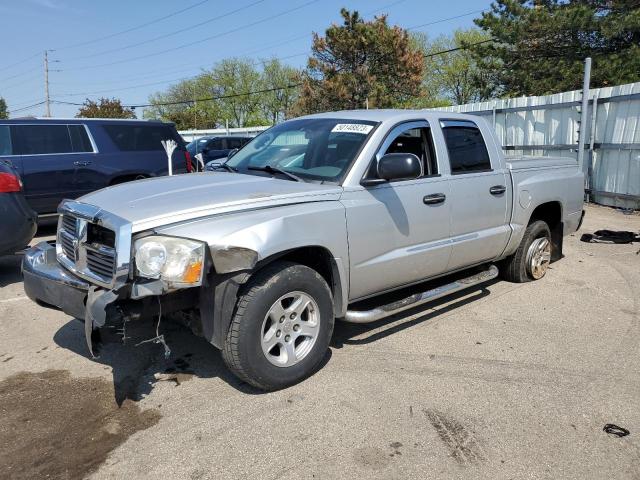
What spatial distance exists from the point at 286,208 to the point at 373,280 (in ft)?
3.24

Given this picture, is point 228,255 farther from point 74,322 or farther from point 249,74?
point 249,74

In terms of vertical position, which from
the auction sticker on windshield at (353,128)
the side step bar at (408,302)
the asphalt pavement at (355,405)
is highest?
the auction sticker on windshield at (353,128)

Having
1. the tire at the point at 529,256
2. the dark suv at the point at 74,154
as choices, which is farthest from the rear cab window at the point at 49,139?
the tire at the point at 529,256

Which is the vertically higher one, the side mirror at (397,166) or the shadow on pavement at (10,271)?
the side mirror at (397,166)

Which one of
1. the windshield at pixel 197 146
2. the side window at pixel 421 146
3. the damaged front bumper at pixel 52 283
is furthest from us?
the windshield at pixel 197 146

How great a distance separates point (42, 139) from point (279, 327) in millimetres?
7005

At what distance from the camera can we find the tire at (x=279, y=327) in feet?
10.6

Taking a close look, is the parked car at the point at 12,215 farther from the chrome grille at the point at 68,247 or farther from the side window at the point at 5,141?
the side window at the point at 5,141

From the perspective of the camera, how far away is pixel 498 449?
2916 mm

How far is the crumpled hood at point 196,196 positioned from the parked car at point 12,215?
251 centimetres

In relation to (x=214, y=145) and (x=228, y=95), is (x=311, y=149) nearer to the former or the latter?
(x=214, y=145)

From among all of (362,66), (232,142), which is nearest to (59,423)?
(232,142)

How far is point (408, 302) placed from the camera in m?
4.25

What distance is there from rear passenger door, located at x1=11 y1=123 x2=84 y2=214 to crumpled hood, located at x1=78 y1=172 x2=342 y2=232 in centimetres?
Result: 536
